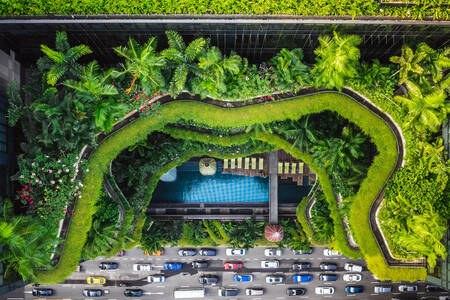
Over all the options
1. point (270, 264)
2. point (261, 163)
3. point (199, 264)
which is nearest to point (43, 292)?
point (199, 264)

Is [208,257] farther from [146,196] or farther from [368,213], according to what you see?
[368,213]

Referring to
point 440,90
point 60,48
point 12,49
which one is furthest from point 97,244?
point 440,90

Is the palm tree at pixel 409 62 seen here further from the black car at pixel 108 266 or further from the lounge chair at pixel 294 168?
the black car at pixel 108 266

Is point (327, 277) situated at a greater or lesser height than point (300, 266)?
lesser

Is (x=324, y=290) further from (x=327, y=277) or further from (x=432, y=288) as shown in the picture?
(x=432, y=288)

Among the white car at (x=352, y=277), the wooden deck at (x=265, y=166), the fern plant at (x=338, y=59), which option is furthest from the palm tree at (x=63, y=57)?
the white car at (x=352, y=277)
